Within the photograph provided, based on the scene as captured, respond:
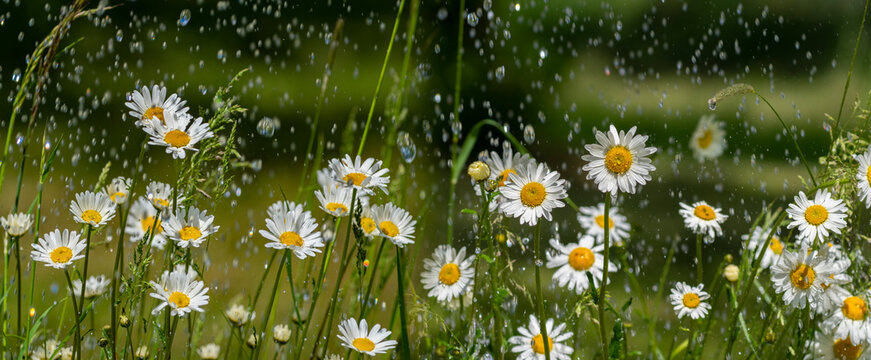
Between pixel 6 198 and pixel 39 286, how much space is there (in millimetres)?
888

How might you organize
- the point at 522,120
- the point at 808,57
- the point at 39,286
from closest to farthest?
1. the point at 39,286
2. the point at 522,120
3. the point at 808,57

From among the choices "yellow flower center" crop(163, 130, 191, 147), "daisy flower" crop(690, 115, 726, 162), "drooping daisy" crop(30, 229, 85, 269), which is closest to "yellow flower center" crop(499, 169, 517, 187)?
Answer: "yellow flower center" crop(163, 130, 191, 147)

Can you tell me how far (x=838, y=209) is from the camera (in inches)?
24.5

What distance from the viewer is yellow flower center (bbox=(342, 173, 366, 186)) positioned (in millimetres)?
509

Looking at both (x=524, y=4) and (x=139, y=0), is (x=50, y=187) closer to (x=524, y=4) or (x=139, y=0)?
(x=139, y=0)

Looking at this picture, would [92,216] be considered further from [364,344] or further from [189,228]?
[364,344]

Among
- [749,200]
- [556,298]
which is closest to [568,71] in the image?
[749,200]

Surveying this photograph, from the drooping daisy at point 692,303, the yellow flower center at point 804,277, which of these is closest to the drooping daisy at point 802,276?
the yellow flower center at point 804,277

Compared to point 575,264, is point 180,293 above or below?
below

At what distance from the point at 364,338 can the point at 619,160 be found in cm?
21

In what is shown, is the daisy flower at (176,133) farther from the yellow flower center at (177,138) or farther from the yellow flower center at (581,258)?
the yellow flower center at (581,258)

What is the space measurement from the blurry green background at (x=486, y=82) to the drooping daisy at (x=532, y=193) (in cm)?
235

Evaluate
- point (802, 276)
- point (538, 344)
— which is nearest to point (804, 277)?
point (802, 276)

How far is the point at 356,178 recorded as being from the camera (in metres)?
0.53
